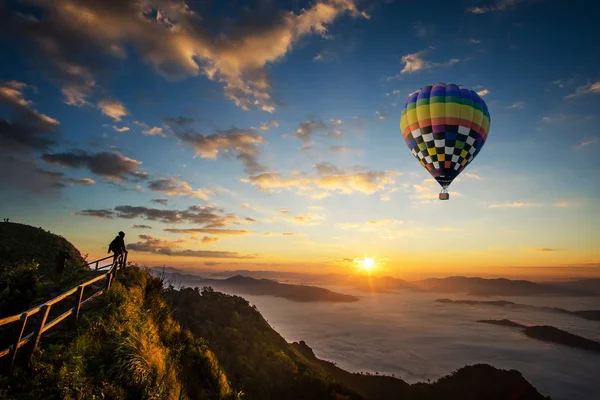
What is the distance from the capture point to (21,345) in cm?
797

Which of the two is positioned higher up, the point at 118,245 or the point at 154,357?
the point at 118,245

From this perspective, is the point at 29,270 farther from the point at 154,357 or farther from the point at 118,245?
the point at 118,245

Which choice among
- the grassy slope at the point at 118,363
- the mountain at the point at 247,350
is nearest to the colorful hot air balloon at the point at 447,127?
the mountain at the point at 247,350

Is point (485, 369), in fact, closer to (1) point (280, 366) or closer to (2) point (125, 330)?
(1) point (280, 366)

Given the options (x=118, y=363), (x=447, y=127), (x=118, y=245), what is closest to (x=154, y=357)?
(x=118, y=363)

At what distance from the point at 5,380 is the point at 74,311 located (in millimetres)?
3748

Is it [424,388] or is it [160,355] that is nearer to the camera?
[160,355]

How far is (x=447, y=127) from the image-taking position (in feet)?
119

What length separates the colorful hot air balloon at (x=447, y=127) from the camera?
36062 mm

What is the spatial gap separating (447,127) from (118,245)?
118ft

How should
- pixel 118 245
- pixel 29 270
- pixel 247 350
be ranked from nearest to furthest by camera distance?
1. pixel 29 270
2. pixel 118 245
3. pixel 247 350

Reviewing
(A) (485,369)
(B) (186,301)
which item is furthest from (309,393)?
(A) (485,369)

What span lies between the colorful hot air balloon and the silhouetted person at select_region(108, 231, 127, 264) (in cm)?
3435

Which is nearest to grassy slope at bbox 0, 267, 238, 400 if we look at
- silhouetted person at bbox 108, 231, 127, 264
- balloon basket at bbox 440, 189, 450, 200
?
silhouetted person at bbox 108, 231, 127, 264
